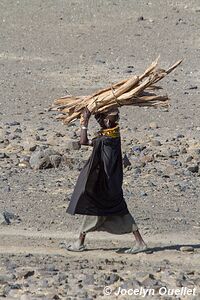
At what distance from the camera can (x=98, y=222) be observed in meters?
10.2

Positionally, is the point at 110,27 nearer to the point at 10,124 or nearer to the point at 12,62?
the point at 12,62

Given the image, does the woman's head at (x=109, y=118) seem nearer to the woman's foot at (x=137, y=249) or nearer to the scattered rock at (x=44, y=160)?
the woman's foot at (x=137, y=249)

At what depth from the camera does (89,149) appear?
47.4ft

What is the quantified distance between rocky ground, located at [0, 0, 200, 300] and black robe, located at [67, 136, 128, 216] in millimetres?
390

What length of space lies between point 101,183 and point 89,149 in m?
4.25

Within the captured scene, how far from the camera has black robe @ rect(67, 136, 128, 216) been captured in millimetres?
10125

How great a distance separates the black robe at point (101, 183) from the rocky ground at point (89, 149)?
39 centimetres

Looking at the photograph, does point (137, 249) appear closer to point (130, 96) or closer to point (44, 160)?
point (130, 96)

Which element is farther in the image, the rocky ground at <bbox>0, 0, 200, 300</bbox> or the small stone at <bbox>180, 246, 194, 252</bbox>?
the small stone at <bbox>180, 246, 194, 252</bbox>

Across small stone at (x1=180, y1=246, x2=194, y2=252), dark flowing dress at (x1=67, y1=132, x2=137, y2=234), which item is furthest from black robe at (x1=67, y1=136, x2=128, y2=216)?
small stone at (x1=180, y1=246, x2=194, y2=252)

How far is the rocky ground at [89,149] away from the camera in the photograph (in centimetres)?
956

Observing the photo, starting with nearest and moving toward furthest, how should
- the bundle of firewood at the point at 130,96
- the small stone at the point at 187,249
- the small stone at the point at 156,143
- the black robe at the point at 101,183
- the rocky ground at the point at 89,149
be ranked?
the rocky ground at the point at 89,149 < the bundle of firewood at the point at 130,96 < the black robe at the point at 101,183 < the small stone at the point at 187,249 < the small stone at the point at 156,143

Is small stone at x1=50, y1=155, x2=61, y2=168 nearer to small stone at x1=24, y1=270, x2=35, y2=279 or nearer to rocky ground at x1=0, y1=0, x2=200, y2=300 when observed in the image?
rocky ground at x1=0, y1=0, x2=200, y2=300

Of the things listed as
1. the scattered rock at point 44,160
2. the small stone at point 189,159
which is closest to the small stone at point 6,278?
the scattered rock at point 44,160
